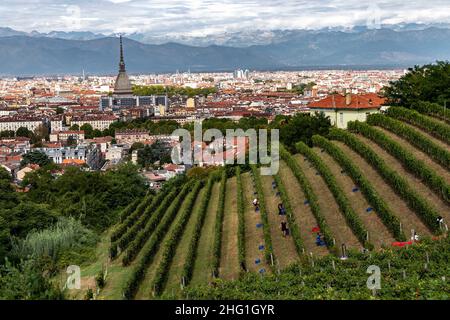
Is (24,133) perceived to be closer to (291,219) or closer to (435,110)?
(435,110)

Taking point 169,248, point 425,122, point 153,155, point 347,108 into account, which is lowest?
point 153,155

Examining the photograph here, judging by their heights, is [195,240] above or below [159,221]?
above

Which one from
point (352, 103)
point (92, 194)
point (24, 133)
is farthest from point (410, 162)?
point (24, 133)

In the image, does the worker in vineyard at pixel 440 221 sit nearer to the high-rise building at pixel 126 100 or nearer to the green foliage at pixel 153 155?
the green foliage at pixel 153 155

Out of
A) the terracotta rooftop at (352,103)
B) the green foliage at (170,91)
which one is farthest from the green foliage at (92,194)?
the green foliage at (170,91)

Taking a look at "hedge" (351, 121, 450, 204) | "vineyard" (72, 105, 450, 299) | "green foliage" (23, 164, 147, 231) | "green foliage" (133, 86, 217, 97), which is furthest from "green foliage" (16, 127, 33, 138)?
"hedge" (351, 121, 450, 204)

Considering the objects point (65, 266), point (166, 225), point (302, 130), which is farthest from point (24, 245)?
point (302, 130)

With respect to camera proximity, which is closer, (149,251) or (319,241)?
(319,241)
